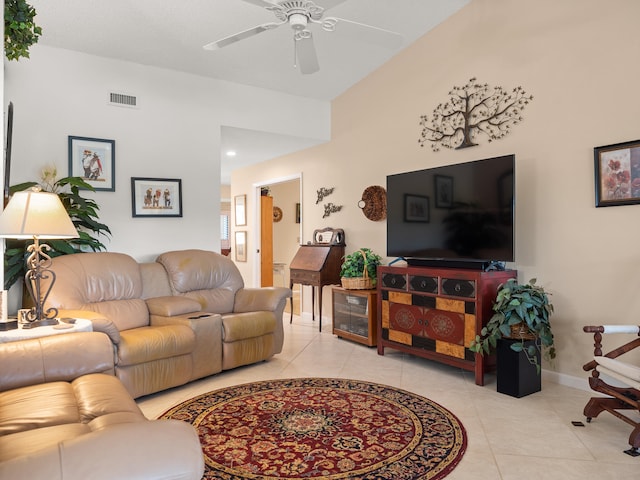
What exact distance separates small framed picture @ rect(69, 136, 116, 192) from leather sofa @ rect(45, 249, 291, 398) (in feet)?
2.77

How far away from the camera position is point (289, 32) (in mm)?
4215

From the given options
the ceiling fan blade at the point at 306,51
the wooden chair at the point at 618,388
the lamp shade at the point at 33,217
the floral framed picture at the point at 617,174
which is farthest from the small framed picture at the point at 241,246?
the wooden chair at the point at 618,388

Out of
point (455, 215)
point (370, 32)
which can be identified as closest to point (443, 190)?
point (455, 215)

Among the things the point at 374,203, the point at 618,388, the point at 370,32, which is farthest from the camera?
the point at 374,203

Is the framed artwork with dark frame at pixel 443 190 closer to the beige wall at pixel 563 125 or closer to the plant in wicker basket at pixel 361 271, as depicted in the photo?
the beige wall at pixel 563 125

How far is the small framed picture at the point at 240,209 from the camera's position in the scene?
297 inches

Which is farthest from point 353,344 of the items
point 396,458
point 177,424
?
point 177,424

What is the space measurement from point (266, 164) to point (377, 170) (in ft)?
8.50

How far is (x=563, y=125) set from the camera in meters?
3.36

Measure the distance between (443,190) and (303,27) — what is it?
186 cm

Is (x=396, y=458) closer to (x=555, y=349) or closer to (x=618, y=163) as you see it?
(x=555, y=349)

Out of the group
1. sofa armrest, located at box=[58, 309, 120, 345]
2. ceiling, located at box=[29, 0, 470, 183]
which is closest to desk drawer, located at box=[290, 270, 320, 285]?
ceiling, located at box=[29, 0, 470, 183]

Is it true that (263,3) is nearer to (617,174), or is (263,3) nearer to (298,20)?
(298,20)

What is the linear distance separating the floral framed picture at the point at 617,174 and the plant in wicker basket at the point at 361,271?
220 cm
